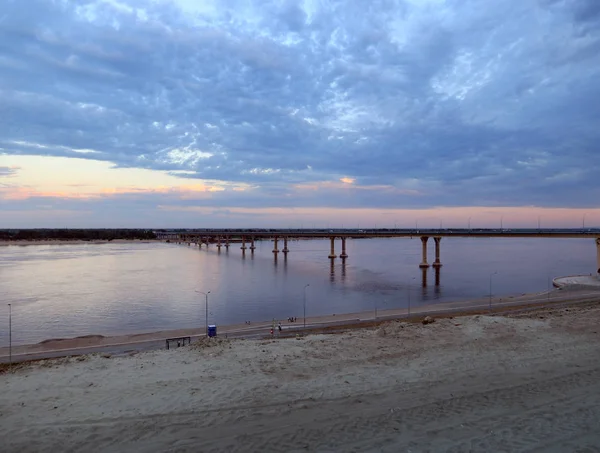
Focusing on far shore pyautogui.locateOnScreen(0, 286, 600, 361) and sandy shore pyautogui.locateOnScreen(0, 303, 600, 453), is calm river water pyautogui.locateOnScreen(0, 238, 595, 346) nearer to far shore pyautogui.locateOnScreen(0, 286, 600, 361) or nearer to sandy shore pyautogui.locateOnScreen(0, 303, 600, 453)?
far shore pyautogui.locateOnScreen(0, 286, 600, 361)

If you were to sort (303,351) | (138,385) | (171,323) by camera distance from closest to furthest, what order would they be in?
(138,385), (303,351), (171,323)

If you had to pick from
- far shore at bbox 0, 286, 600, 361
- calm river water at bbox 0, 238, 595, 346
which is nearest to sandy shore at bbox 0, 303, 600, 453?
far shore at bbox 0, 286, 600, 361

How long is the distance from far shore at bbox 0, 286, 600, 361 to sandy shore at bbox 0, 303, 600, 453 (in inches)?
343

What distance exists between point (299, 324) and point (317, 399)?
18208 millimetres

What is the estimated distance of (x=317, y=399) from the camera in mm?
11945

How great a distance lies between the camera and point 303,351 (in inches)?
682

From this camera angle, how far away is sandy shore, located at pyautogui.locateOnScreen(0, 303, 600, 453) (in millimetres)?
9656

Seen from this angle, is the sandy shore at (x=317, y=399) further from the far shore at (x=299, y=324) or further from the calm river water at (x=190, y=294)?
the calm river water at (x=190, y=294)

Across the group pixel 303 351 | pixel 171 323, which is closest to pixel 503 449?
pixel 303 351

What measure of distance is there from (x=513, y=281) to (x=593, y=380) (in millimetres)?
51127

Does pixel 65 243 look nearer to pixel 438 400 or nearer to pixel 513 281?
pixel 513 281

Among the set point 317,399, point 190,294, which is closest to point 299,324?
point 317,399

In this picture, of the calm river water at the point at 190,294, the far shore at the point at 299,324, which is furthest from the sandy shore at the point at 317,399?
the calm river water at the point at 190,294

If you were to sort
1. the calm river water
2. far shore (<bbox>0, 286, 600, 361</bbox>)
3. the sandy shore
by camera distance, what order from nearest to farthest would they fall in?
the sandy shore
far shore (<bbox>0, 286, 600, 361</bbox>)
the calm river water
